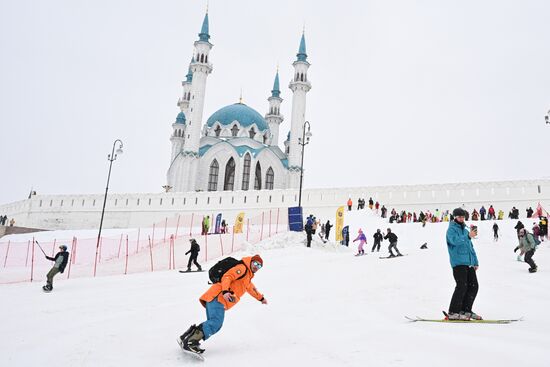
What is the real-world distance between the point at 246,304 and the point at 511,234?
1643 cm

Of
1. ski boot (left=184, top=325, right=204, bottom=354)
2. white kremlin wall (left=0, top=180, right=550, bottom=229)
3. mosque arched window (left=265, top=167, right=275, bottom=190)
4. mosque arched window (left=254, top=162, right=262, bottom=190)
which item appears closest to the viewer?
ski boot (left=184, top=325, right=204, bottom=354)

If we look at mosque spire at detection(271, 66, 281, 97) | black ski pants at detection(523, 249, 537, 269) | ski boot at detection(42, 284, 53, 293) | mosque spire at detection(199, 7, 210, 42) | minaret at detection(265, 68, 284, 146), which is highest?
mosque spire at detection(199, 7, 210, 42)

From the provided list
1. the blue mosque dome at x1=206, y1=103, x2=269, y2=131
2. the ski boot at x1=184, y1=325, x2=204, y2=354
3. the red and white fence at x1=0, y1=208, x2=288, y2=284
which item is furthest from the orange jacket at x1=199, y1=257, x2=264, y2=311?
the blue mosque dome at x1=206, y1=103, x2=269, y2=131

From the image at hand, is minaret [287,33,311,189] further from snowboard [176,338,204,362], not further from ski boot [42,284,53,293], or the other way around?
snowboard [176,338,204,362]

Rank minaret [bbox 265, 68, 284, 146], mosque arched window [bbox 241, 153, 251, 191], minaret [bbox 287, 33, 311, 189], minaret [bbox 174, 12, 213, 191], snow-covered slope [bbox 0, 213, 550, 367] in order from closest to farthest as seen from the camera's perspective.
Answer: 1. snow-covered slope [bbox 0, 213, 550, 367]
2. minaret [bbox 174, 12, 213, 191]
3. minaret [bbox 287, 33, 311, 189]
4. mosque arched window [bbox 241, 153, 251, 191]
5. minaret [bbox 265, 68, 284, 146]

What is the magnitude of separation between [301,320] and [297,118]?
4662cm

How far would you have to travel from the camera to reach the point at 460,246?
218 inches

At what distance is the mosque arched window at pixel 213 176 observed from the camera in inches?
2076

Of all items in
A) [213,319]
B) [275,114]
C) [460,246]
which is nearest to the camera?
[213,319]

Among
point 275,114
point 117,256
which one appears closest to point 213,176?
point 275,114

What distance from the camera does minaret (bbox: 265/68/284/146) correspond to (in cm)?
6388

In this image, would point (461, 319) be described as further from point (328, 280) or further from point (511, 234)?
point (511, 234)

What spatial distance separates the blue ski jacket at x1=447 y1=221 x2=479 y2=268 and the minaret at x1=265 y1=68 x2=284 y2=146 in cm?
5745

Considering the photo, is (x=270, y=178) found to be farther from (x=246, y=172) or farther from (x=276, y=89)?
(x=276, y=89)
